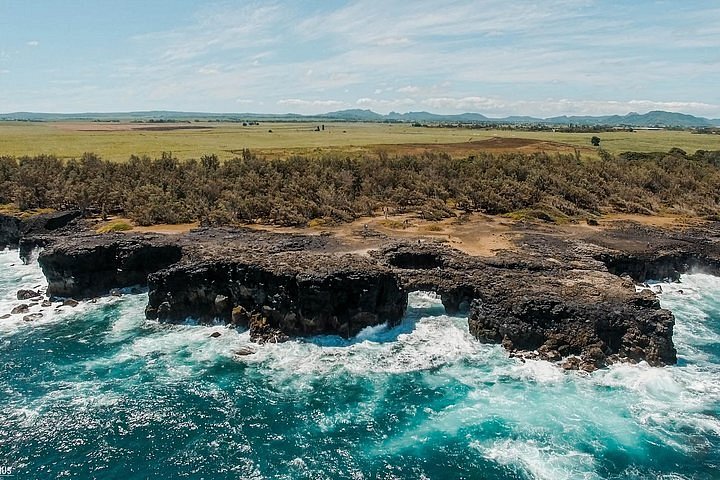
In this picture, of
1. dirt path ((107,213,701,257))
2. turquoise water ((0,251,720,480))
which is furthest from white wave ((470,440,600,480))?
dirt path ((107,213,701,257))

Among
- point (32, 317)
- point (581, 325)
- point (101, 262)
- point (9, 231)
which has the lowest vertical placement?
point (32, 317)

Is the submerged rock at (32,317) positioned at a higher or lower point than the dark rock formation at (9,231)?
lower

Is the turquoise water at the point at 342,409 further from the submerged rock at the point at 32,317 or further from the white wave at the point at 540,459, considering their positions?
the submerged rock at the point at 32,317

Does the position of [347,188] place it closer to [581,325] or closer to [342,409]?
[581,325]

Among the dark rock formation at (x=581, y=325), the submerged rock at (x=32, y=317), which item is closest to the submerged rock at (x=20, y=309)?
the submerged rock at (x=32, y=317)

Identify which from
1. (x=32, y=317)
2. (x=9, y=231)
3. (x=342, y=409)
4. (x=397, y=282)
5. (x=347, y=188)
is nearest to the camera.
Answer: (x=342, y=409)

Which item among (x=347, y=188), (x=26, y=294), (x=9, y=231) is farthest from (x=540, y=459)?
(x=9, y=231)

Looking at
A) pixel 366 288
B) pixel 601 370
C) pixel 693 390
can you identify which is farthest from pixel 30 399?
pixel 693 390
